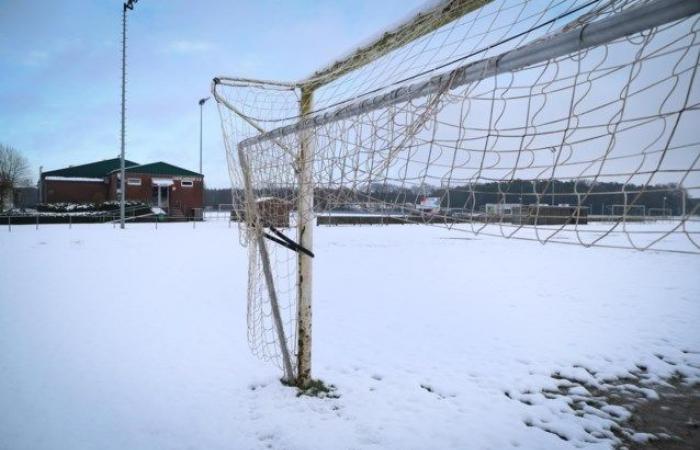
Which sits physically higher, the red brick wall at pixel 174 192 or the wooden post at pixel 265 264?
the red brick wall at pixel 174 192

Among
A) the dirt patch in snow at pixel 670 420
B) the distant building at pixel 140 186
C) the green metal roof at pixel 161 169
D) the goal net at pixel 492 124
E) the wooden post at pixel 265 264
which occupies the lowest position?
the dirt patch in snow at pixel 670 420

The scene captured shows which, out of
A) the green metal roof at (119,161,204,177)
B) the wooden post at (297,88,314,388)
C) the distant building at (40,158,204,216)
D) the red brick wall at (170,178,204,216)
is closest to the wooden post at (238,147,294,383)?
the wooden post at (297,88,314,388)

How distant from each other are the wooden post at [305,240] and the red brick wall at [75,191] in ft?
109

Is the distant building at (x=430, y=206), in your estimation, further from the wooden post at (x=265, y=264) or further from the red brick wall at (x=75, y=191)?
the red brick wall at (x=75, y=191)

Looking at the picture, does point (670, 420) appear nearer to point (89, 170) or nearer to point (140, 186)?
point (140, 186)

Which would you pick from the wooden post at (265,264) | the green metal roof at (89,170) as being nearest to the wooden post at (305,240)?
the wooden post at (265,264)

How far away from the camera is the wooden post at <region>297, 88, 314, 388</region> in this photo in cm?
318

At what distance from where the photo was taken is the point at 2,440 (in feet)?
8.82

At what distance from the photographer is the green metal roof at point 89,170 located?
32.1 meters

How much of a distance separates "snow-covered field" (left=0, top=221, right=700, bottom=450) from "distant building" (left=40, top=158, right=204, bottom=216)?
891 inches

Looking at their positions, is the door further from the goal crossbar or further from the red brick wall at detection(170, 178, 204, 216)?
the goal crossbar

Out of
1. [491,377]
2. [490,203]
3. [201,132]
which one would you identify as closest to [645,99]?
[490,203]

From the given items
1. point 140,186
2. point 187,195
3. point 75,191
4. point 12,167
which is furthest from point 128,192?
point 12,167

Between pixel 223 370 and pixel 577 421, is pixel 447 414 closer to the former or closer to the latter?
pixel 577 421
